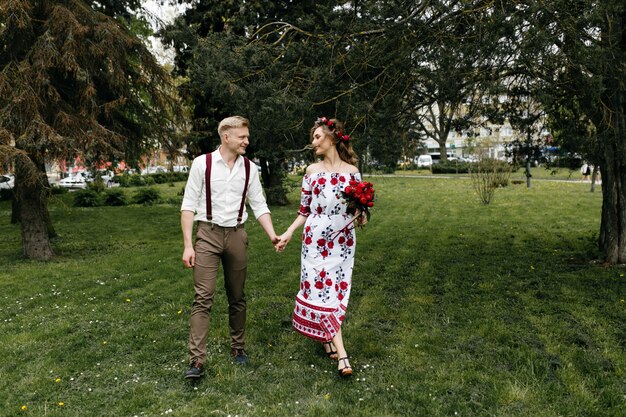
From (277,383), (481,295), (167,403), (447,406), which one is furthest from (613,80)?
(167,403)

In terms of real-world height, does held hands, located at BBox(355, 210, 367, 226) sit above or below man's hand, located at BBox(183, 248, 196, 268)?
above

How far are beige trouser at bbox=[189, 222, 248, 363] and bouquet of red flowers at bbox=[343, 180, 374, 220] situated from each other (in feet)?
3.06

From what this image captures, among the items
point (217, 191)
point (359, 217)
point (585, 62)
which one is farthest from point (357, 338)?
point (585, 62)

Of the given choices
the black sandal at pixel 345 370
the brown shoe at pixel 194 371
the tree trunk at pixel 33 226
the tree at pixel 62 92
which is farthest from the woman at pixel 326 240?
the tree trunk at pixel 33 226

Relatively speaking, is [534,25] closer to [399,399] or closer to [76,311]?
[399,399]

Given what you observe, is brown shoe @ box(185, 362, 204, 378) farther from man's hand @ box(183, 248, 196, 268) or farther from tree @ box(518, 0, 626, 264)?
tree @ box(518, 0, 626, 264)

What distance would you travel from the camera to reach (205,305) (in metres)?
3.84

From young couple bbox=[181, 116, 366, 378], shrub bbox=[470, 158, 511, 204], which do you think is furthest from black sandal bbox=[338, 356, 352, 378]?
shrub bbox=[470, 158, 511, 204]

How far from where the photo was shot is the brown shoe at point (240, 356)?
4.13m

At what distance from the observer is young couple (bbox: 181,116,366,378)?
3.83 m

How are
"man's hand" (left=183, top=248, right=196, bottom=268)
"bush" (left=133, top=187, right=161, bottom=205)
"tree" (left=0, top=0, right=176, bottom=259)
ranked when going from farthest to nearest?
"bush" (left=133, top=187, right=161, bottom=205)
"tree" (left=0, top=0, right=176, bottom=259)
"man's hand" (left=183, top=248, right=196, bottom=268)

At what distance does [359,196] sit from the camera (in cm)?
394

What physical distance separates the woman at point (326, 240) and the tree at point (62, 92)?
5.72m

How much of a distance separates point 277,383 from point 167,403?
0.82 metres
